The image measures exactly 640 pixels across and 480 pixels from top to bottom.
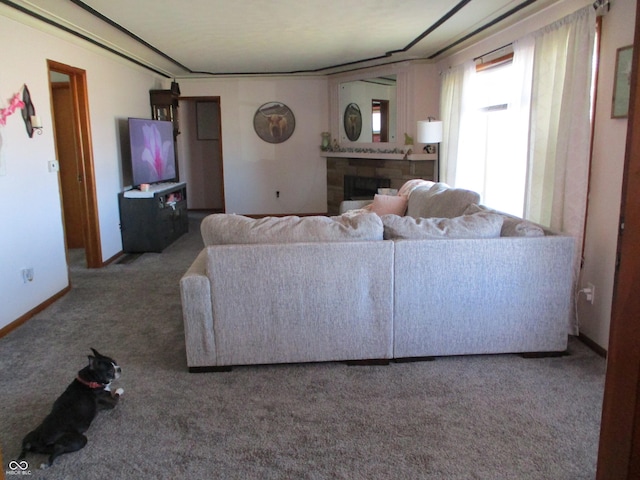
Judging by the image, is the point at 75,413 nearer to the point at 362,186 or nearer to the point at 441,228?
the point at 441,228

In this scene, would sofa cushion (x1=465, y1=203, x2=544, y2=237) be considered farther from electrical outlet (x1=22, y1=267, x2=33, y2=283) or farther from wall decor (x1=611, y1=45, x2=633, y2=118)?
electrical outlet (x1=22, y1=267, x2=33, y2=283)

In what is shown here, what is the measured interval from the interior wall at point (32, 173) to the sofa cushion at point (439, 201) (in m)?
3.16

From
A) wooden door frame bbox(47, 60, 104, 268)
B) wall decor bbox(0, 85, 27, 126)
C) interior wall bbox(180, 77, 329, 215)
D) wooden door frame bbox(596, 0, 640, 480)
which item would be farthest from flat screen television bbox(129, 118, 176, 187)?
wooden door frame bbox(596, 0, 640, 480)

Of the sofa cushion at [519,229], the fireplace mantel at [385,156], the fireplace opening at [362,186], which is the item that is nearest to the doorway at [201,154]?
the fireplace mantel at [385,156]

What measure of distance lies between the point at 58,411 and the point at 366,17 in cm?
367

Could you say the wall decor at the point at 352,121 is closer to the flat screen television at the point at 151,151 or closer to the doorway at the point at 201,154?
the doorway at the point at 201,154

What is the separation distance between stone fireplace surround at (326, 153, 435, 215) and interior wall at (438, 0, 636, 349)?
127 inches

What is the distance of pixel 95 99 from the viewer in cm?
531

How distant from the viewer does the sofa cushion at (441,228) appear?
9.43ft

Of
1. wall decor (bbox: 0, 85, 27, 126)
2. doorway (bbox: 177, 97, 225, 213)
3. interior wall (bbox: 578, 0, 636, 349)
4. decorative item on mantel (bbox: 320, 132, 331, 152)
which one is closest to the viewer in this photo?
interior wall (bbox: 578, 0, 636, 349)

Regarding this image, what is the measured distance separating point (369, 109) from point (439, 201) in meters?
3.57

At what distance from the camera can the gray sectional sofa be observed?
2.79 m

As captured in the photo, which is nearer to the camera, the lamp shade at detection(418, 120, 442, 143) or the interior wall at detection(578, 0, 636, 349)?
the interior wall at detection(578, 0, 636, 349)

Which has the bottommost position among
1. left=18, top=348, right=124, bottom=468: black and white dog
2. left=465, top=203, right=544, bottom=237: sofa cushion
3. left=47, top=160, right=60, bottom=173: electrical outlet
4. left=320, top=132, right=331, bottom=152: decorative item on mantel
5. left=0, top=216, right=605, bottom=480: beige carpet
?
left=0, top=216, right=605, bottom=480: beige carpet
